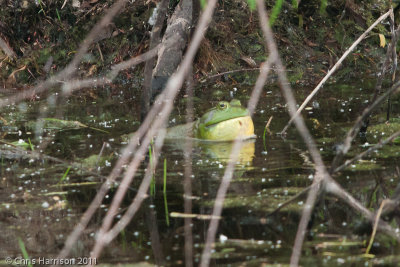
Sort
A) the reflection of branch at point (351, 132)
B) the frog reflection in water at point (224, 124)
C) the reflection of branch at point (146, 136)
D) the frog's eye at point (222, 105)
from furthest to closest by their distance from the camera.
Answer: the frog's eye at point (222, 105) < the frog reflection in water at point (224, 124) < the reflection of branch at point (351, 132) < the reflection of branch at point (146, 136)

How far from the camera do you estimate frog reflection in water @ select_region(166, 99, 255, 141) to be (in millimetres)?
6996

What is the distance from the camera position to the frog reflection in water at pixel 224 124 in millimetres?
6996

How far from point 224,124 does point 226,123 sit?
3cm

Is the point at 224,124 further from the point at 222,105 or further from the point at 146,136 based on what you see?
the point at 146,136

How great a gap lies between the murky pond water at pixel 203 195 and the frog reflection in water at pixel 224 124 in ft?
0.67

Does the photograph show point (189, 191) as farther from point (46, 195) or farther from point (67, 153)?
point (67, 153)

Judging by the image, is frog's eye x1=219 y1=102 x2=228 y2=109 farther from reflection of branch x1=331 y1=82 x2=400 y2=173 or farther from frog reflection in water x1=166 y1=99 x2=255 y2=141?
reflection of branch x1=331 y1=82 x2=400 y2=173

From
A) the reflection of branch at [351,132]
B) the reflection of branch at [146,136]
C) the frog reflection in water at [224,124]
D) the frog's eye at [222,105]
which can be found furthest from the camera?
the frog's eye at [222,105]

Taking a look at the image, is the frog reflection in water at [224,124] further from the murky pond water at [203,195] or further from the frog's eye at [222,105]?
the murky pond water at [203,195]

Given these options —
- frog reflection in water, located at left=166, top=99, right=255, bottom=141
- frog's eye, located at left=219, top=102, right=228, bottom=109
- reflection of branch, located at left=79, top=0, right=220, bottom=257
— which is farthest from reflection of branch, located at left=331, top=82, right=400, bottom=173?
frog's eye, located at left=219, top=102, right=228, bottom=109

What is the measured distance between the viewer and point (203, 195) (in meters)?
4.89

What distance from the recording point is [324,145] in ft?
20.4

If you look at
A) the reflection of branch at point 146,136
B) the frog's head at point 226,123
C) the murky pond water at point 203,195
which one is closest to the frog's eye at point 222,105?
the frog's head at point 226,123

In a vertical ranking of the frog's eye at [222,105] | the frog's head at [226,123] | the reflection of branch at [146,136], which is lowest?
the reflection of branch at [146,136]
